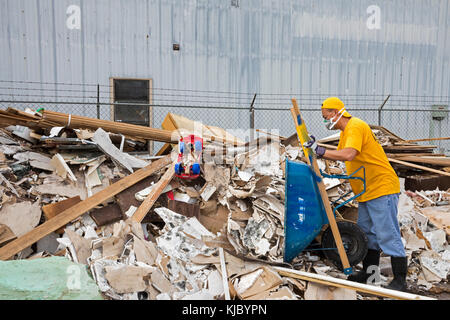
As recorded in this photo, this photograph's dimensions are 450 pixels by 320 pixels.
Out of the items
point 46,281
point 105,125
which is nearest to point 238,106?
point 105,125

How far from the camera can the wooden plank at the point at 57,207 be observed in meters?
4.46

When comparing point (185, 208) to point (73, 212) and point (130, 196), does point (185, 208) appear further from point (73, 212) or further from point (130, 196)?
point (73, 212)

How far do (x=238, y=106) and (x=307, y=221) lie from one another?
733 cm

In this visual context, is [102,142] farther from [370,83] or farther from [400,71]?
[400,71]

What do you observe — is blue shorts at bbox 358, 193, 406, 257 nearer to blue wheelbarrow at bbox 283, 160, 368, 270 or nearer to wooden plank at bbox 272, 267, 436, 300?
blue wheelbarrow at bbox 283, 160, 368, 270

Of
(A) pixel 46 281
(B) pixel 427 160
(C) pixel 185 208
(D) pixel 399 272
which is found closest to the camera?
(A) pixel 46 281

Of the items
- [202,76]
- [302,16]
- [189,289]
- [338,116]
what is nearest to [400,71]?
[302,16]

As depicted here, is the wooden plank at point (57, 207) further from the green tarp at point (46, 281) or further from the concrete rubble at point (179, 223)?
the green tarp at point (46, 281)

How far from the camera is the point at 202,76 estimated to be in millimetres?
10414

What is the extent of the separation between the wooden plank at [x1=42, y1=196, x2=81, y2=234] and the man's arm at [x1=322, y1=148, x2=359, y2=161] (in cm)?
328

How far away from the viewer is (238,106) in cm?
1073

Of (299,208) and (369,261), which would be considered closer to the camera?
(299,208)

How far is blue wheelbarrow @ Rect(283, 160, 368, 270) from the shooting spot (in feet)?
12.2

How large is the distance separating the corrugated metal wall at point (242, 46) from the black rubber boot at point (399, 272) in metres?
7.47
